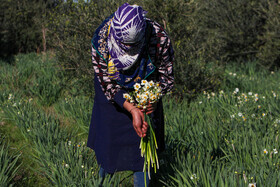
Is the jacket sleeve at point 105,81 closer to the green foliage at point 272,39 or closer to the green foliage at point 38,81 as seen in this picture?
the green foliage at point 38,81

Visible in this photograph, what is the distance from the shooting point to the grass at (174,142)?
2.47 m

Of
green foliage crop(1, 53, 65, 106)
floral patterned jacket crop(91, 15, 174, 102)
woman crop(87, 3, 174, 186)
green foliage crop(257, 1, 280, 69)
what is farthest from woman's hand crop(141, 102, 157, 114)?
green foliage crop(257, 1, 280, 69)

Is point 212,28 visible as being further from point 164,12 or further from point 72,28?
point 72,28

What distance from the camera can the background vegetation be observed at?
264 centimetres

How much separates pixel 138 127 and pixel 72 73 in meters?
3.99

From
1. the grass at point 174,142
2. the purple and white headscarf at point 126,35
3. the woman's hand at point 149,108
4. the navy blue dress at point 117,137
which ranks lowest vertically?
the grass at point 174,142

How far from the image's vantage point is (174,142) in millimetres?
3201

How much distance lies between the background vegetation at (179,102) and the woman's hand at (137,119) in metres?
0.62

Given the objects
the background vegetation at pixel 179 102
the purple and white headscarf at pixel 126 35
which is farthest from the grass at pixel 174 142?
the purple and white headscarf at pixel 126 35

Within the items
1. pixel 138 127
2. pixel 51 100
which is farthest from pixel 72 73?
pixel 138 127

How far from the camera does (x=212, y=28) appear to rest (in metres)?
8.34

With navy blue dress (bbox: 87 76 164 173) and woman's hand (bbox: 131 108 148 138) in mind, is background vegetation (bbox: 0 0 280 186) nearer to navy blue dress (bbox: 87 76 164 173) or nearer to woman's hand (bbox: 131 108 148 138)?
navy blue dress (bbox: 87 76 164 173)

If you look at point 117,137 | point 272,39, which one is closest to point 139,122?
point 117,137

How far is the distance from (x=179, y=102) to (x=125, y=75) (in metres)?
3.00
